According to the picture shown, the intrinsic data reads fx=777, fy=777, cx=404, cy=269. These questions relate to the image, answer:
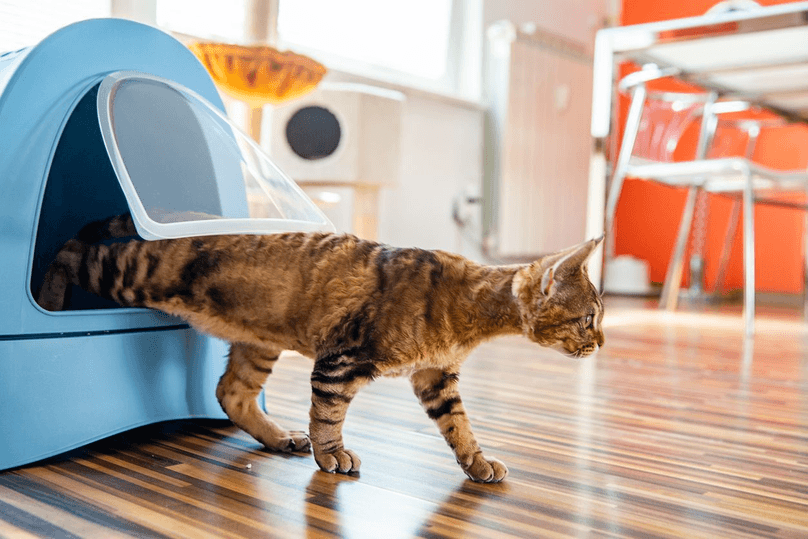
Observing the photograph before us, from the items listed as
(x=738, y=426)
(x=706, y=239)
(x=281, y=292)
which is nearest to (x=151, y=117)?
(x=281, y=292)

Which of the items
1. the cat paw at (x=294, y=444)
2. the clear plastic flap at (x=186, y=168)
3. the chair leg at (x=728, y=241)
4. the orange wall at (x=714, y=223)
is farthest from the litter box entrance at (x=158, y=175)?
the orange wall at (x=714, y=223)

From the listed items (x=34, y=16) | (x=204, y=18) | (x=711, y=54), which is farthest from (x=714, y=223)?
(x=34, y=16)

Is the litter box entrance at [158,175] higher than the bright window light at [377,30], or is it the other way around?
the bright window light at [377,30]

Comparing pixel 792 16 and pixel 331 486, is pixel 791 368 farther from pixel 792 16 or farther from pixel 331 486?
pixel 331 486

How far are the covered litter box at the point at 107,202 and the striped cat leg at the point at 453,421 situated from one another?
0.29m

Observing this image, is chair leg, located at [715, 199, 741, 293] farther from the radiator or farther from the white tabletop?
the white tabletop

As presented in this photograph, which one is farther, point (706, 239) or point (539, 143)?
point (706, 239)

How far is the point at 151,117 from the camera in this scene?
1.19 metres

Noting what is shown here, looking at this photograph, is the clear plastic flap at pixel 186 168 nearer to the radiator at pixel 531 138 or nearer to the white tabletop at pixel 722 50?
the white tabletop at pixel 722 50

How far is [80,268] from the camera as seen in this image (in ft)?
4.05

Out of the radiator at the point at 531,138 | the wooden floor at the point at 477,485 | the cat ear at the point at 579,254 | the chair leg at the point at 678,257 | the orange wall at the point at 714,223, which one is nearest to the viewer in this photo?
the wooden floor at the point at 477,485

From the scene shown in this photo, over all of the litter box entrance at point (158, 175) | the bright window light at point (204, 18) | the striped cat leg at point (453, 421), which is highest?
the bright window light at point (204, 18)

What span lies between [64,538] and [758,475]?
921 millimetres

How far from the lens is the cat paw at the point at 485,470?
1054mm
